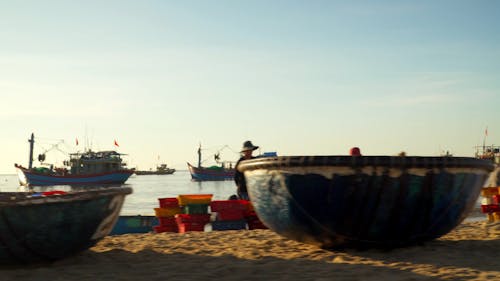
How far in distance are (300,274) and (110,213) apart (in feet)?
6.78

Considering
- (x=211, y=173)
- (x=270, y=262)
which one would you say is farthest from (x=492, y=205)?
(x=211, y=173)

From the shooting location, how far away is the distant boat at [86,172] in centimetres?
6906

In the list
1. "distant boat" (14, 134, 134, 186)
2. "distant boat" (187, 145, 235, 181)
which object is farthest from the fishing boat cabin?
"distant boat" (187, 145, 235, 181)

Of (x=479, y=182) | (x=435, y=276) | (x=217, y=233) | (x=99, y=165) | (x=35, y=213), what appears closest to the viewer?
(x=435, y=276)

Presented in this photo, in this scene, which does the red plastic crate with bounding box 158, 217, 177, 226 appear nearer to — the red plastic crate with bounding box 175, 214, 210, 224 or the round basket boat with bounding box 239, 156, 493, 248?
the red plastic crate with bounding box 175, 214, 210, 224

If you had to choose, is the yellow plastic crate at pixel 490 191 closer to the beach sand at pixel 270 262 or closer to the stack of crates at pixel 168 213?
the beach sand at pixel 270 262

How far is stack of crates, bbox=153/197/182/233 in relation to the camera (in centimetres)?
966

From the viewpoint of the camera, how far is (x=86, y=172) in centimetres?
7056

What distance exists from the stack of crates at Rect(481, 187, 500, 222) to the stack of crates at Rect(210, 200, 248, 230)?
5203 millimetres

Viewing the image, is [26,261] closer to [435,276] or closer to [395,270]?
[395,270]

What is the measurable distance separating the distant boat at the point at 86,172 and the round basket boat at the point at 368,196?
66.9 m

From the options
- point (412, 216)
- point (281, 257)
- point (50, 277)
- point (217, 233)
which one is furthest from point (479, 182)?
point (50, 277)

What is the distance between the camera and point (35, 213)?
4523mm

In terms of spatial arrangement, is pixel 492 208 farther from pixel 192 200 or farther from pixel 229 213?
pixel 192 200
